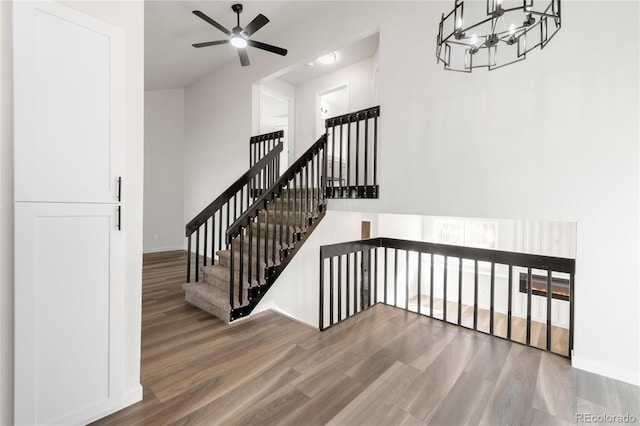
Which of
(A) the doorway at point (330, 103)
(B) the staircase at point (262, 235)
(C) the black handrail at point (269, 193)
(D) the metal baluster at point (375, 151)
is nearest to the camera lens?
(C) the black handrail at point (269, 193)

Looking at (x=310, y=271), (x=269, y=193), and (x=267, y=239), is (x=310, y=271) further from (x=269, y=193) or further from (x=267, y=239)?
(x=269, y=193)

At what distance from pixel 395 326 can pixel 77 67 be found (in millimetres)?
3022

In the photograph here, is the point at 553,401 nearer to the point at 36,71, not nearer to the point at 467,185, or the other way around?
the point at 467,185

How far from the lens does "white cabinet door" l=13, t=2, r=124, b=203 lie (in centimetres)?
129

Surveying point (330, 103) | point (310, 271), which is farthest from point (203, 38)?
point (310, 271)

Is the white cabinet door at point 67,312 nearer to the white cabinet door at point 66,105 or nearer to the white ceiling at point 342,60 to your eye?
the white cabinet door at point 66,105

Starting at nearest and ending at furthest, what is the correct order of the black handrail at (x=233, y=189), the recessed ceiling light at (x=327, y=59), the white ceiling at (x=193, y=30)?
the black handrail at (x=233, y=189) → the white ceiling at (x=193, y=30) → the recessed ceiling light at (x=327, y=59)

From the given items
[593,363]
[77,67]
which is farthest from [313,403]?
[77,67]

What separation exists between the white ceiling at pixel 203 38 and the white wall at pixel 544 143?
1.20 m

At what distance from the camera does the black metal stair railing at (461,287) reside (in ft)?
8.54

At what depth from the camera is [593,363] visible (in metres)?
2.07

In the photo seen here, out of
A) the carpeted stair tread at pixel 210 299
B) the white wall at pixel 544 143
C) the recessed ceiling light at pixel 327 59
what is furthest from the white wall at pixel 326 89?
the carpeted stair tread at pixel 210 299

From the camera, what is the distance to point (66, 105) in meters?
1.40

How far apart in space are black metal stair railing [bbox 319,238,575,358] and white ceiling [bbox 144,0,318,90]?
372cm
